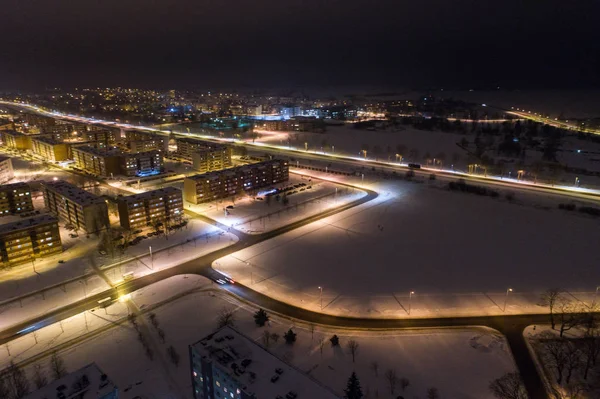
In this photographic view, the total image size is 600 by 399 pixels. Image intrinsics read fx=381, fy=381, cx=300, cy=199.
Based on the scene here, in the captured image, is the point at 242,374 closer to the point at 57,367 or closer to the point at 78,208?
the point at 57,367

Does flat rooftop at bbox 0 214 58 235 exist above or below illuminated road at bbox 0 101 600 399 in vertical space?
above

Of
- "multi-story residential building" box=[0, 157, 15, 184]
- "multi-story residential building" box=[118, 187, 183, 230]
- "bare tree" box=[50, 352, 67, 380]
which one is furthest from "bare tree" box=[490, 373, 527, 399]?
"multi-story residential building" box=[0, 157, 15, 184]

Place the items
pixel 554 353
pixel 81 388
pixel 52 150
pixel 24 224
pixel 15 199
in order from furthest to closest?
pixel 52 150, pixel 15 199, pixel 24 224, pixel 554 353, pixel 81 388

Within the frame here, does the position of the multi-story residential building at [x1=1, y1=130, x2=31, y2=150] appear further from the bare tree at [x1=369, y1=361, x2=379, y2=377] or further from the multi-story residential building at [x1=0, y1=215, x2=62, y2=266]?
the bare tree at [x1=369, y1=361, x2=379, y2=377]

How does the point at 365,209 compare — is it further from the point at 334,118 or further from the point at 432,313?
the point at 334,118

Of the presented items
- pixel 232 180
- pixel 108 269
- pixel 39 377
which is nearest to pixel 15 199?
pixel 108 269

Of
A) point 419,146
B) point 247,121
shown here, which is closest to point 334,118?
point 247,121

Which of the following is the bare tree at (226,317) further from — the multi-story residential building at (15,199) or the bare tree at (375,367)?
the multi-story residential building at (15,199)
